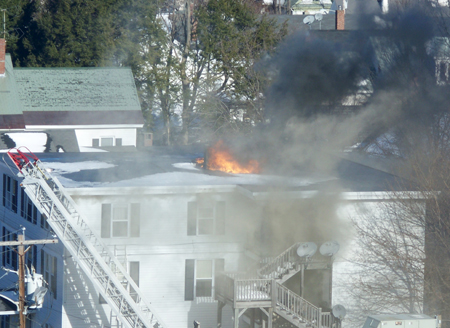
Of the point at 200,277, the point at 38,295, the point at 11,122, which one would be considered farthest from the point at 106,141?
the point at 38,295

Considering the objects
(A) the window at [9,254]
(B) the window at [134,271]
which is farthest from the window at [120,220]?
(A) the window at [9,254]

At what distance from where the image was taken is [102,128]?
118ft

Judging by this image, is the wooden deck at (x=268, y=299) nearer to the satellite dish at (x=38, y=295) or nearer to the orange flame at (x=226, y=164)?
the satellite dish at (x=38, y=295)

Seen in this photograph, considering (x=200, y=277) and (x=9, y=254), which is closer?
(x=200, y=277)

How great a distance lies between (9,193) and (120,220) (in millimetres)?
5176

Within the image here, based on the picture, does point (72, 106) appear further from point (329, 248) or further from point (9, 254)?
point (329, 248)

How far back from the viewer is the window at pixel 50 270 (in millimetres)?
19375

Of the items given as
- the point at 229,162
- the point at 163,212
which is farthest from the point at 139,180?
the point at 229,162

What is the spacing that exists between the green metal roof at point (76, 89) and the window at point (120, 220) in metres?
18.0

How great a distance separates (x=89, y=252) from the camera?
18016 mm

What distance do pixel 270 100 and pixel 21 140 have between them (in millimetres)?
11971

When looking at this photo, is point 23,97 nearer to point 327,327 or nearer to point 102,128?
point 102,128

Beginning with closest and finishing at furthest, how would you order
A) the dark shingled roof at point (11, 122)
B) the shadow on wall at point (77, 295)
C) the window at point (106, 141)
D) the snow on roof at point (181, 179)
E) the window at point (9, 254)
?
the shadow on wall at point (77, 295) → the snow on roof at point (181, 179) → the window at point (9, 254) → the dark shingled roof at point (11, 122) → the window at point (106, 141)

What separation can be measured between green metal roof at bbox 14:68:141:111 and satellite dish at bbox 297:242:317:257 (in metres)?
20.6
